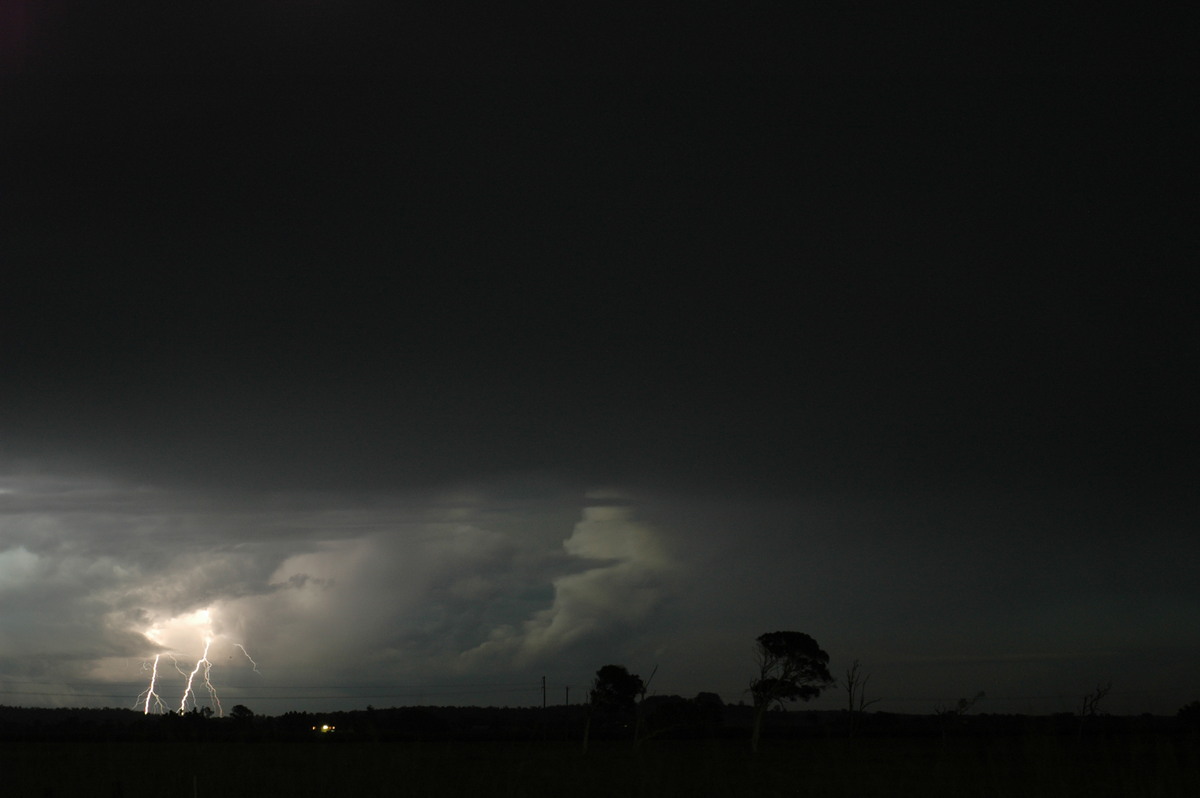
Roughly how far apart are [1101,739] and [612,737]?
7102cm

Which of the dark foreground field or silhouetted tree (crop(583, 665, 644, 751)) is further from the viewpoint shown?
silhouetted tree (crop(583, 665, 644, 751))

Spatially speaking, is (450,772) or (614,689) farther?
(614,689)

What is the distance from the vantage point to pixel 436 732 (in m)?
68.9

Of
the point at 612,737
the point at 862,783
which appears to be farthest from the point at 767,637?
the point at 862,783

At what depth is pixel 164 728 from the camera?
38.3 feet

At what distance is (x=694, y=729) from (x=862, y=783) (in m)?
55.7

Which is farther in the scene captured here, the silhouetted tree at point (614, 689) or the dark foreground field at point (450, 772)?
the silhouetted tree at point (614, 689)

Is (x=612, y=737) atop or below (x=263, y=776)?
below

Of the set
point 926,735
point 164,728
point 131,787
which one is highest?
point 164,728

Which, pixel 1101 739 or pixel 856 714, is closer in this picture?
pixel 1101 739

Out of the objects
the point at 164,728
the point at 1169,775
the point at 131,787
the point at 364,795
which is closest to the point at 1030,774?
the point at 1169,775

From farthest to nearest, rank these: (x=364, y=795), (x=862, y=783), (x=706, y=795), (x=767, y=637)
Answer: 1. (x=767, y=637)
2. (x=862, y=783)
3. (x=706, y=795)
4. (x=364, y=795)

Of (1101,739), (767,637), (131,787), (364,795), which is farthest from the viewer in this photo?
(767,637)

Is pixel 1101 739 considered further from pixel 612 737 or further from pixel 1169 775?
pixel 612 737
